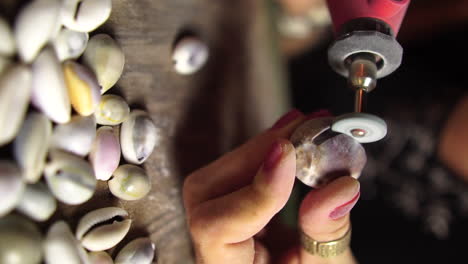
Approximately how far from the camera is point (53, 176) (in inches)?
11.0

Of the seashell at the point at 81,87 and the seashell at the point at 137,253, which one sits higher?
the seashell at the point at 81,87

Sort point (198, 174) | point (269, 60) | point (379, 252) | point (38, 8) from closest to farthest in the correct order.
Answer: point (38, 8), point (198, 174), point (269, 60), point (379, 252)

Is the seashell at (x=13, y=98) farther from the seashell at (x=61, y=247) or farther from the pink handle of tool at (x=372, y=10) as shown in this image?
the pink handle of tool at (x=372, y=10)

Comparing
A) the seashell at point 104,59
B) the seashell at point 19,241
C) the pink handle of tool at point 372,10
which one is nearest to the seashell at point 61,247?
the seashell at point 19,241

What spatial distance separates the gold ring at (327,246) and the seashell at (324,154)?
0.06 metres

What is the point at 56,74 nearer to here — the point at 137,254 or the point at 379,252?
the point at 137,254

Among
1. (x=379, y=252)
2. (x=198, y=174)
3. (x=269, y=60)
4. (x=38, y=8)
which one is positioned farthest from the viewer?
(x=379, y=252)

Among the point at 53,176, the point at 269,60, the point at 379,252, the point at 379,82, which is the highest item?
the point at 53,176

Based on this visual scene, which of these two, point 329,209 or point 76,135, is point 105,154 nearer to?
point 76,135

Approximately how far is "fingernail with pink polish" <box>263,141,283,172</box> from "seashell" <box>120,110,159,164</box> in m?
0.11

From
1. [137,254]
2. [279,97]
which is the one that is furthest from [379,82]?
[137,254]

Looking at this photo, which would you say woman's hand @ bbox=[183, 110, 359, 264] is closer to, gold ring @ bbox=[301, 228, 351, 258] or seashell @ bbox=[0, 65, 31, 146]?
gold ring @ bbox=[301, 228, 351, 258]

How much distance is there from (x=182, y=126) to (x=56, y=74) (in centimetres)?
18

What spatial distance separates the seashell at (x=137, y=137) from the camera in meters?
0.35
